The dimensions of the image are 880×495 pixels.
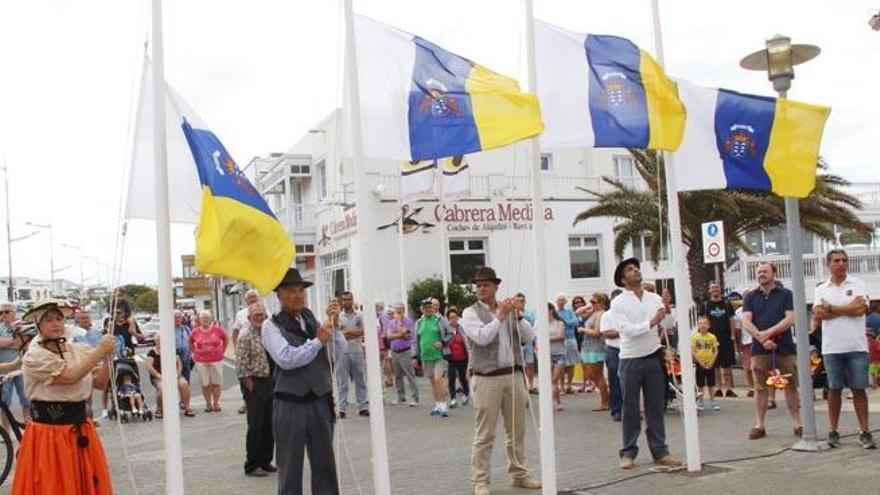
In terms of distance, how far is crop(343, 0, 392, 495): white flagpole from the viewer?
628 cm

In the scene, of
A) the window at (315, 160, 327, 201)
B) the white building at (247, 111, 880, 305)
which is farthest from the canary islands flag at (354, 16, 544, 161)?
the window at (315, 160, 327, 201)

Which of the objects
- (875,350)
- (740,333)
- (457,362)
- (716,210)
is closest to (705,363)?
(740,333)

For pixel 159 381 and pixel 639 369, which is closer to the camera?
pixel 639 369

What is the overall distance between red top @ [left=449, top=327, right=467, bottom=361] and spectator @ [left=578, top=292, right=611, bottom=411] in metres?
2.21

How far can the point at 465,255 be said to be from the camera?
3033 centimetres

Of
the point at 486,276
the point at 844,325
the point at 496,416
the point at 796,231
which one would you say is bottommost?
the point at 496,416

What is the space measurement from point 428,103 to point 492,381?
2.55m

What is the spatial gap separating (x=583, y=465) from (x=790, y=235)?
3.29 m

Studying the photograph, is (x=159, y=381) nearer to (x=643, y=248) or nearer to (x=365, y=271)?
(x=365, y=271)

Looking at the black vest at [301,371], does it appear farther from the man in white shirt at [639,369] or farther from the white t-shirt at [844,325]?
the white t-shirt at [844,325]

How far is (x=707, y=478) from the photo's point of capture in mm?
7762

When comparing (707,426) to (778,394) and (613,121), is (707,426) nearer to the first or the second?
(778,394)

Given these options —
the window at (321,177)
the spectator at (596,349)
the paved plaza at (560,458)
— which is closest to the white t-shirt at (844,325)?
the paved plaza at (560,458)

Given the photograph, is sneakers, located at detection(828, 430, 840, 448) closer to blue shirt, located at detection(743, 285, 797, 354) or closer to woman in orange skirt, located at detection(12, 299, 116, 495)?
blue shirt, located at detection(743, 285, 797, 354)
